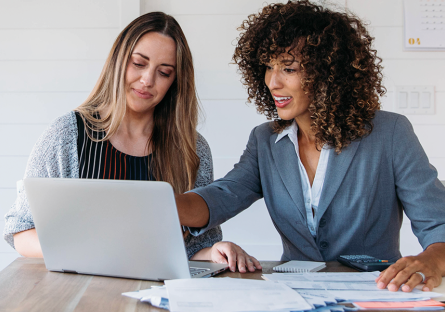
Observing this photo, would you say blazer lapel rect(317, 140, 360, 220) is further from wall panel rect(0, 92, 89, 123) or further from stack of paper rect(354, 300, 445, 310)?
wall panel rect(0, 92, 89, 123)

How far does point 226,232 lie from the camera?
234 centimetres

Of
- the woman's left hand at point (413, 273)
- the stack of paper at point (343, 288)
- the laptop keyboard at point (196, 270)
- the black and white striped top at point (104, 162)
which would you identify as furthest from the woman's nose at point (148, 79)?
the woman's left hand at point (413, 273)

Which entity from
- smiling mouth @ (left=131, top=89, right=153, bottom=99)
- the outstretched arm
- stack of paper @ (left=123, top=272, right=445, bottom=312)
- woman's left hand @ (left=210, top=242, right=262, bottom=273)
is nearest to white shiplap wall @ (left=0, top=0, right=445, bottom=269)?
smiling mouth @ (left=131, top=89, right=153, bottom=99)

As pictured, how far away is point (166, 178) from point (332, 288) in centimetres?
84

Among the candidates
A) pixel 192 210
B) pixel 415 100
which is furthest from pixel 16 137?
pixel 415 100

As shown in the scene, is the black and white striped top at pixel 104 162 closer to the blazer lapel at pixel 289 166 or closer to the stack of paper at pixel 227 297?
the blazer lapel at pixel 289 166

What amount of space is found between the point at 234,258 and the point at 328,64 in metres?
0.73

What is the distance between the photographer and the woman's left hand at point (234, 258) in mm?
1087

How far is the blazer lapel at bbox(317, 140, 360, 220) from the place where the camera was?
1.36 m

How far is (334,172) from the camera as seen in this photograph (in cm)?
139

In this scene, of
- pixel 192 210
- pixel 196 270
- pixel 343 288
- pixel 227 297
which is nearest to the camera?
pixel 227 297

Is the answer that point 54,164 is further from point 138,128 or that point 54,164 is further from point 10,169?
point 10,169

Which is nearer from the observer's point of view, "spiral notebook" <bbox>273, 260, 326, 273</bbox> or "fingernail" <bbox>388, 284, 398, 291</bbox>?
"fingernail" <bbox>388, 284, 398, 291</bbox>

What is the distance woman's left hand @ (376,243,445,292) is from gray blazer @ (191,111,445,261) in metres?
0.31
